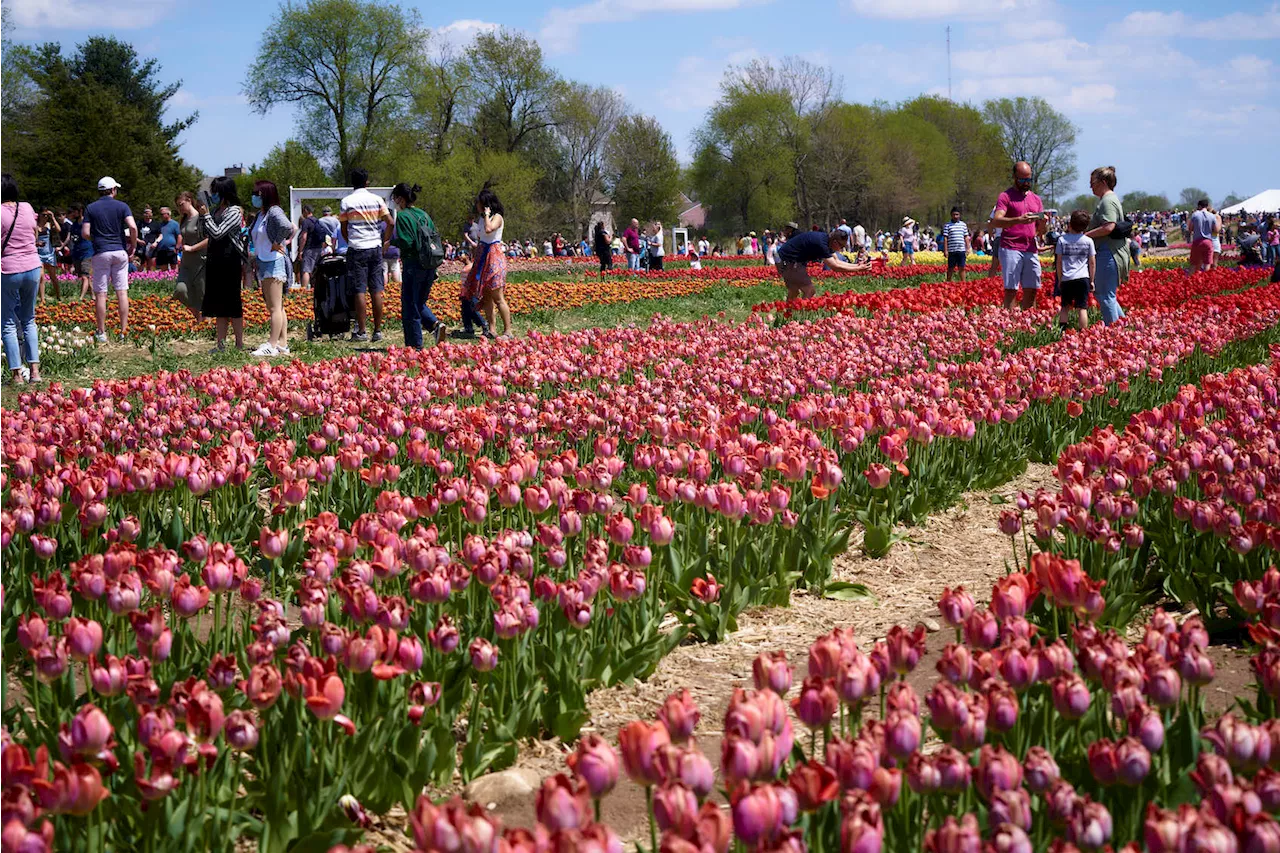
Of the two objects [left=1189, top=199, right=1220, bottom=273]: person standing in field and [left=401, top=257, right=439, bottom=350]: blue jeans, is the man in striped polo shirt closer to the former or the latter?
[left=1189, top=199, right=1220, bottom=273]: person standing in field

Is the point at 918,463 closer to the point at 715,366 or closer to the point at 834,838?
the point at 715,366

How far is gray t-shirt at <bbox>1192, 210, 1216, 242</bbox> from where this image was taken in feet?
72.2

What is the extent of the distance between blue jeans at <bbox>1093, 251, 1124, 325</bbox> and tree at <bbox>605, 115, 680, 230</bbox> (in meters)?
68.9

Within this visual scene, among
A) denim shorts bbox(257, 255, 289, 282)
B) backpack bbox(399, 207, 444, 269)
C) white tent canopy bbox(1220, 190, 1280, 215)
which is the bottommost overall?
denim shorts bbox(257, 255, 289, 282)

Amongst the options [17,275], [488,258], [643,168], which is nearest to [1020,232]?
[488,258]

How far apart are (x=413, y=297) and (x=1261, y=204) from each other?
60.9 meters

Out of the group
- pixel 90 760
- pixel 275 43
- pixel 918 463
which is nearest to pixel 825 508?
pixel 918 463

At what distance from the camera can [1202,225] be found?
22141mm

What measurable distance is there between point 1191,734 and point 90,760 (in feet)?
6.87

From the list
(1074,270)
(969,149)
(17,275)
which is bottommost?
(1074,270)

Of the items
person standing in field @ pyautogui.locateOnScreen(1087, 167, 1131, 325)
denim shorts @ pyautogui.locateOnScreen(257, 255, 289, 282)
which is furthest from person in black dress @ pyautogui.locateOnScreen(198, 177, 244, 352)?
person standing in field @ pyautogui.locateOnScreen(1087, 167, 1131, 325)

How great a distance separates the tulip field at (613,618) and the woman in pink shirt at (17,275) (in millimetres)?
3325

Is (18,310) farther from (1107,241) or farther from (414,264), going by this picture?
(1107,241)

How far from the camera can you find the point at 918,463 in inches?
226
